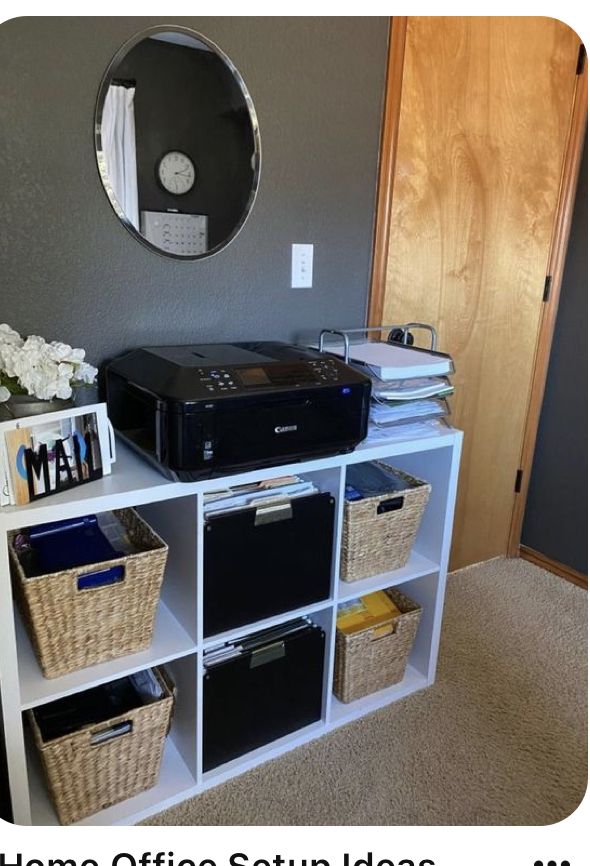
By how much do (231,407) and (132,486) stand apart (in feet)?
0.82

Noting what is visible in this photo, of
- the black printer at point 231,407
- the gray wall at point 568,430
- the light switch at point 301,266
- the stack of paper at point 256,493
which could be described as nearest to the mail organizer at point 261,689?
the stack of paper at point 256,493

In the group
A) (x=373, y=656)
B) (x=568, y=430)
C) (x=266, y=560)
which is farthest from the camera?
(x=568, y=430)

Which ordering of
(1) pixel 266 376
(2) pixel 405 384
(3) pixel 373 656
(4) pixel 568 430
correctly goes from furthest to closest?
(4) pixel 568 430, (3) pixel 373 656, (2) pixel 405 384, (1) pixel 266 376

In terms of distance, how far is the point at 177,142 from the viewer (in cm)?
154

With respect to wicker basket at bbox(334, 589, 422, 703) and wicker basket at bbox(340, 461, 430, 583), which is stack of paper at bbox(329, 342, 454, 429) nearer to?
wicker basket at bbox(340, 461, 430, 583)

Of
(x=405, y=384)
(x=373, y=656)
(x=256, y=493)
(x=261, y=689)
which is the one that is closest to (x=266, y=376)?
(x=256, y=493)

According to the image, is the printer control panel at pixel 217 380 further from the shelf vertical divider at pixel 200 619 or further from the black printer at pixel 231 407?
the shelf vertical divider at pixel 200 619

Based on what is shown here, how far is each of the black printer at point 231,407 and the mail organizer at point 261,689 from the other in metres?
0.47

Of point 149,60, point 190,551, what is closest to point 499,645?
point 190,551

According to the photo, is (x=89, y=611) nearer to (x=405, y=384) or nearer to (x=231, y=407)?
(x=231, y=407)

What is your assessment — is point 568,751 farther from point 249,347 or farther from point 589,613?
point 249,347

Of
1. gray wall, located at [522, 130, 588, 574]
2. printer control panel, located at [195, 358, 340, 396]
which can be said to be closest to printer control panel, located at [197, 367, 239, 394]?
printer control panel, located at [195, 358, 340, 396]

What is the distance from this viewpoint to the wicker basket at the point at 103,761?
1.29 m
